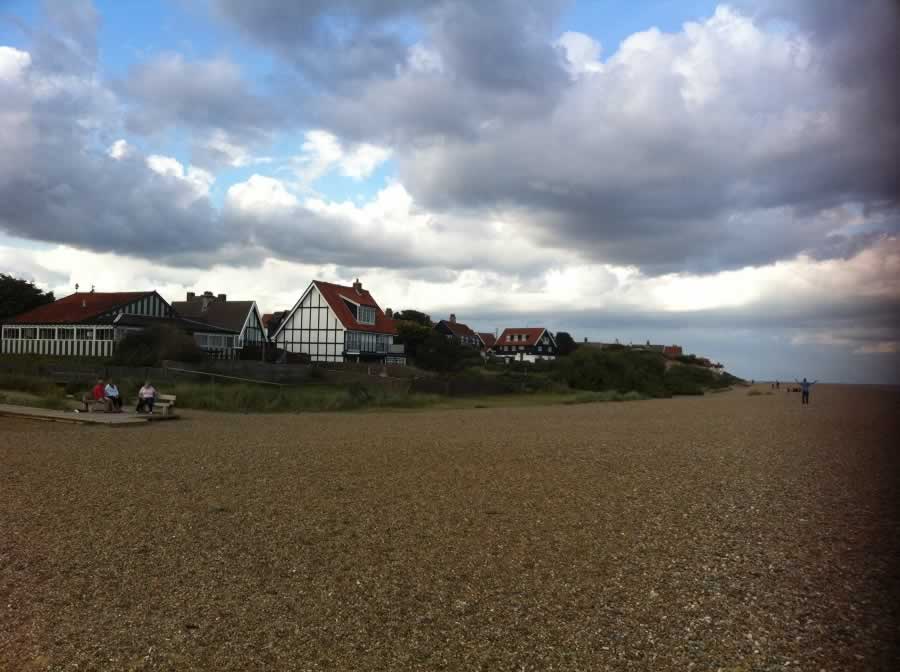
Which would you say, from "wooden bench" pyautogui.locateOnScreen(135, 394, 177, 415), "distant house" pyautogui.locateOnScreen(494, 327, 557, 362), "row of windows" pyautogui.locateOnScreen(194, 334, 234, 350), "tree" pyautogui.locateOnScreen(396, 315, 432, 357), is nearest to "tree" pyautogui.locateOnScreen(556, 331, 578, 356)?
"distant house" pyautogui.locateOnScreen(494, 327, 557, 362)

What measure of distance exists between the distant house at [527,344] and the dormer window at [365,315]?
42.1 m

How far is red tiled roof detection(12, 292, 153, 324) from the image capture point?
45.0 m

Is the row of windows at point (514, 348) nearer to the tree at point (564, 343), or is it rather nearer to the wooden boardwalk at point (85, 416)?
the tree at point (564, 343)

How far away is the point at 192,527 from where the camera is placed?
27.0 ft

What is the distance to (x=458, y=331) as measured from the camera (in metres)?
92.3

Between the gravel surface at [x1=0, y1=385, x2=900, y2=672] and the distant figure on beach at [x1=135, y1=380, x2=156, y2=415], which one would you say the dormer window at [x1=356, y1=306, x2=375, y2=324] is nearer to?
the distant figure on beach at [x1=135, y1=380, x2=156, y2=415]

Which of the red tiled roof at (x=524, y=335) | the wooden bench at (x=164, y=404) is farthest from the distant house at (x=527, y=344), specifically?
the wooden bench at (x=164, y=404)

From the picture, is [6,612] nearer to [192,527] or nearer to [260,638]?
[260,638]

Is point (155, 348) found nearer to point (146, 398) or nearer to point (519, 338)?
point (146, 398)

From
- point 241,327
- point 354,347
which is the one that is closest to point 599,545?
point 354,347

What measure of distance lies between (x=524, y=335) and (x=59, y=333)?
6261 cm

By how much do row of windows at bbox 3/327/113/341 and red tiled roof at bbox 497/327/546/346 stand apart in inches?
2406

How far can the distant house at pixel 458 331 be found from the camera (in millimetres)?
88688

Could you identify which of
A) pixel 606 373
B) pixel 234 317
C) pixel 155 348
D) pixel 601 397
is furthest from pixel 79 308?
pixel 606 373
